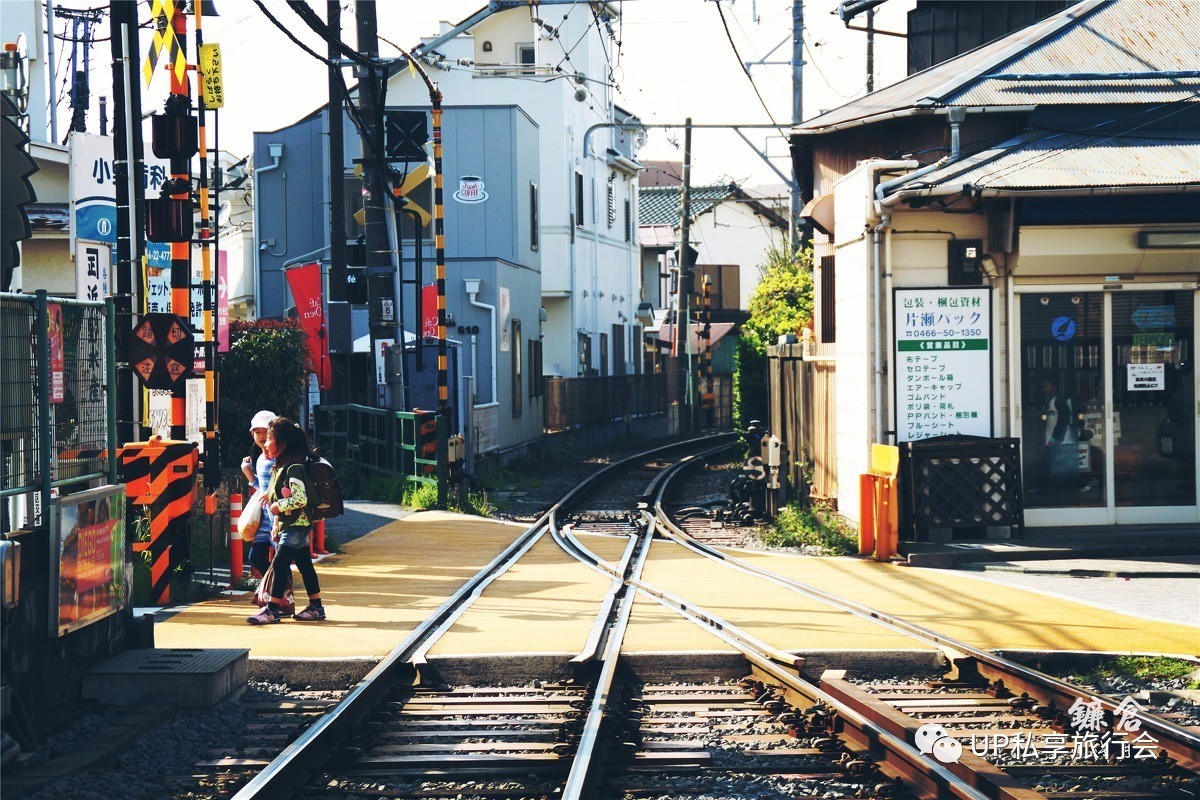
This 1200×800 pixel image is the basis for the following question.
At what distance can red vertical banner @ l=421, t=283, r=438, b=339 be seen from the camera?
2292 centimetres

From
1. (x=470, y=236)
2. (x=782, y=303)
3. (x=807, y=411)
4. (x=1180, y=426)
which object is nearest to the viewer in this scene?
(x=1180, y=426)

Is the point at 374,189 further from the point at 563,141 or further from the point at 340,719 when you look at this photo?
the point at 563,141

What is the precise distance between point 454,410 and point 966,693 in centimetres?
1734

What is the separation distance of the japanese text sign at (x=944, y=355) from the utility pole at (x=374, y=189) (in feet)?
24.2

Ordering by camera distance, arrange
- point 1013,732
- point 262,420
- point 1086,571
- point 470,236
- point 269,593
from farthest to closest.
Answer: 1. point 470,236
2. point 1086,571
3. point 262,420
4. point 269,593
5. point 1013,732

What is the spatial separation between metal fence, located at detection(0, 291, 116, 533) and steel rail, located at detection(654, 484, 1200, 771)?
5355mm

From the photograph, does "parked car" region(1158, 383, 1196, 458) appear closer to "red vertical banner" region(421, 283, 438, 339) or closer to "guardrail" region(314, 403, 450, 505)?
"guardrail" region(314, 403, 450, 505)

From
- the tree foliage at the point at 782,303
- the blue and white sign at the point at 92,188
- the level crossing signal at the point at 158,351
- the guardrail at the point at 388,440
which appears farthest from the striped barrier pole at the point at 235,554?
the tree foliage at the point at 782,303

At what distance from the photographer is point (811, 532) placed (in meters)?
15.7

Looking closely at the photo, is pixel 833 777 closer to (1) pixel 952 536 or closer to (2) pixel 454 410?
(1) pixel 952 536

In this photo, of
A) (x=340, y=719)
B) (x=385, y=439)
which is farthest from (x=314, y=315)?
(x=340, y=719)

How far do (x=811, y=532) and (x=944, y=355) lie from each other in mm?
2762

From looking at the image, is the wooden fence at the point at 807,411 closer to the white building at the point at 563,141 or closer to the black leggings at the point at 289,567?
the black leggings at the point at 289,567

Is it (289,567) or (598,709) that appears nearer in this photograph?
(598,709)
